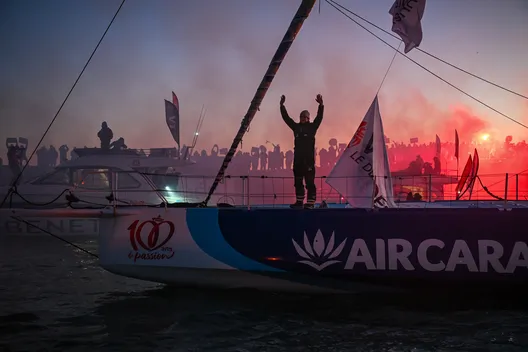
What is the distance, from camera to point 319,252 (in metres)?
6.59

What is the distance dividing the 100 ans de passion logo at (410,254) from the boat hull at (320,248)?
0.05ft

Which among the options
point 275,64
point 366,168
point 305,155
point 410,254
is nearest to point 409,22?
point 275,64

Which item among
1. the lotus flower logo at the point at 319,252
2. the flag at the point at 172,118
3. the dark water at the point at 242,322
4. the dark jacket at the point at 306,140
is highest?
the flag at the point at 172,118

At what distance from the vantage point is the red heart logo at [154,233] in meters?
6.97

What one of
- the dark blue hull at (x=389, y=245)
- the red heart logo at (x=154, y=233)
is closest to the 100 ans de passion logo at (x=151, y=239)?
the red heart logo at (x=154, y=233)

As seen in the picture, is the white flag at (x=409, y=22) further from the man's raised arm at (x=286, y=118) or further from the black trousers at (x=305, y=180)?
the black trousers at (x=305, y=180)

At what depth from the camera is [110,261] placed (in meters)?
7.11

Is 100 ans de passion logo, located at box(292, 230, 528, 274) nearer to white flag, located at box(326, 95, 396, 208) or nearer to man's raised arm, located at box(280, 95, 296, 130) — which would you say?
white flag, located at box(326, 95, 396, 208)

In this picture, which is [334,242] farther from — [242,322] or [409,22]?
[409,22]

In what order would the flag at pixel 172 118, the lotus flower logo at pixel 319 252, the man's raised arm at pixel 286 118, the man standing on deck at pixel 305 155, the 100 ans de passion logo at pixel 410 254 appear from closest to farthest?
the 100 ans de passion logo at pixel 410 254 → the lotus flower logo at pixel 319 252 → the man standing on deck at pixel 305 155 → the man's raised arm at pixel 286 118 → the flag at pixel 172 118

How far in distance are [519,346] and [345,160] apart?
3664 mm

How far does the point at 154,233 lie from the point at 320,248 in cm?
Result: 271

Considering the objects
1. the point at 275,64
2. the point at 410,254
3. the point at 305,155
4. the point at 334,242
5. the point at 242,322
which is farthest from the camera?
the point at 275,64

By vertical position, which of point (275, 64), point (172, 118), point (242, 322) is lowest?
point (242, 322)
